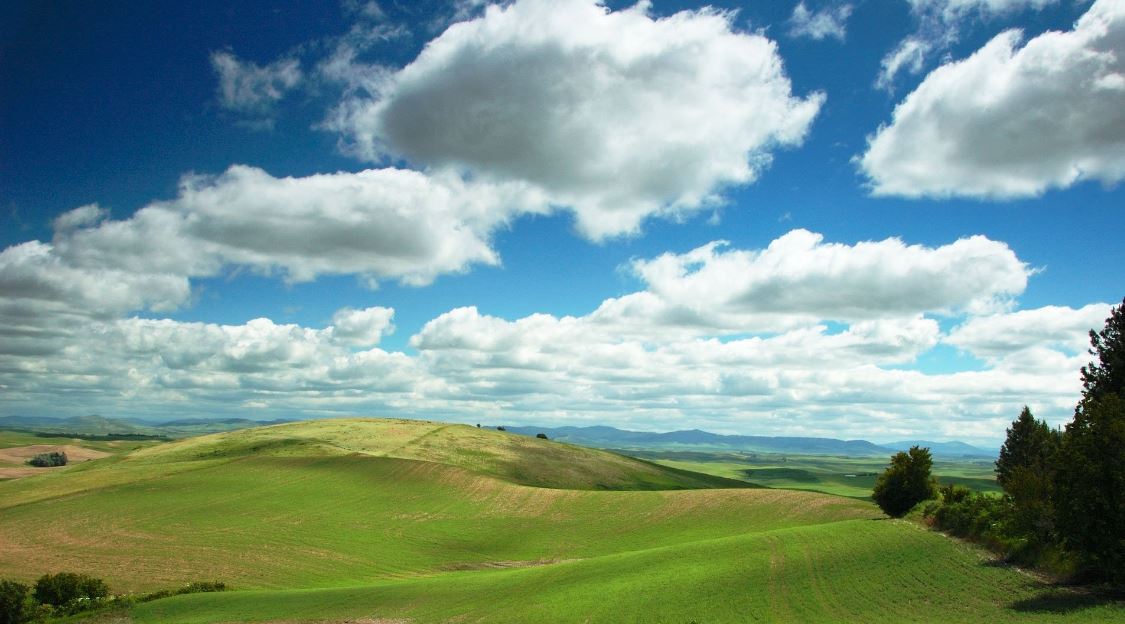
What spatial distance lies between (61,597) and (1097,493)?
71361mm

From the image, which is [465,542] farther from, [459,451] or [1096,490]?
[1096,490]

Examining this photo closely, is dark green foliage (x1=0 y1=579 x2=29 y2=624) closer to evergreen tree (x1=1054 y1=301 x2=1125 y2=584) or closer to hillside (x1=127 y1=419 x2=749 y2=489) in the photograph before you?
evergreen tree (x1=1054 y1=301 x2=1125 y2=584)

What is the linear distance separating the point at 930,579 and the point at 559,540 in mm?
49481

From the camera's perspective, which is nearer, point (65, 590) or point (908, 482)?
point (65, 590)

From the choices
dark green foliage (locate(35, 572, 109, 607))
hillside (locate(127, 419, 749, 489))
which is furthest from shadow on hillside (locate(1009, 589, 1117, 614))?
hillside (locate(127, 419, 749, 489))

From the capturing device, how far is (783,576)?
1587 inches

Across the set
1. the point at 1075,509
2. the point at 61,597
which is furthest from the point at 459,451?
the point at 1075,509

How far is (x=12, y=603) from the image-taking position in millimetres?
48094

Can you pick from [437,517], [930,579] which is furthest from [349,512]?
[930,579]

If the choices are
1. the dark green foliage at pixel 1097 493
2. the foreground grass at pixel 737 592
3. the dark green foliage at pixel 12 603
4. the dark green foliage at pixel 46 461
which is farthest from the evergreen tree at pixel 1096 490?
the dark green foliage at pixel 46 461

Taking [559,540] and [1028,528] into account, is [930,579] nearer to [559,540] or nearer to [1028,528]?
[1028,528]

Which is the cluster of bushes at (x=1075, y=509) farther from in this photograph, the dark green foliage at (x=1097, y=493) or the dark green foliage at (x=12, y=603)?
the dark green foliage at (x=12, y=603)

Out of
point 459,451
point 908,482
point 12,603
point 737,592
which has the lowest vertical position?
point 12,603

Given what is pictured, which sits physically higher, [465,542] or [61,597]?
[465,542]
